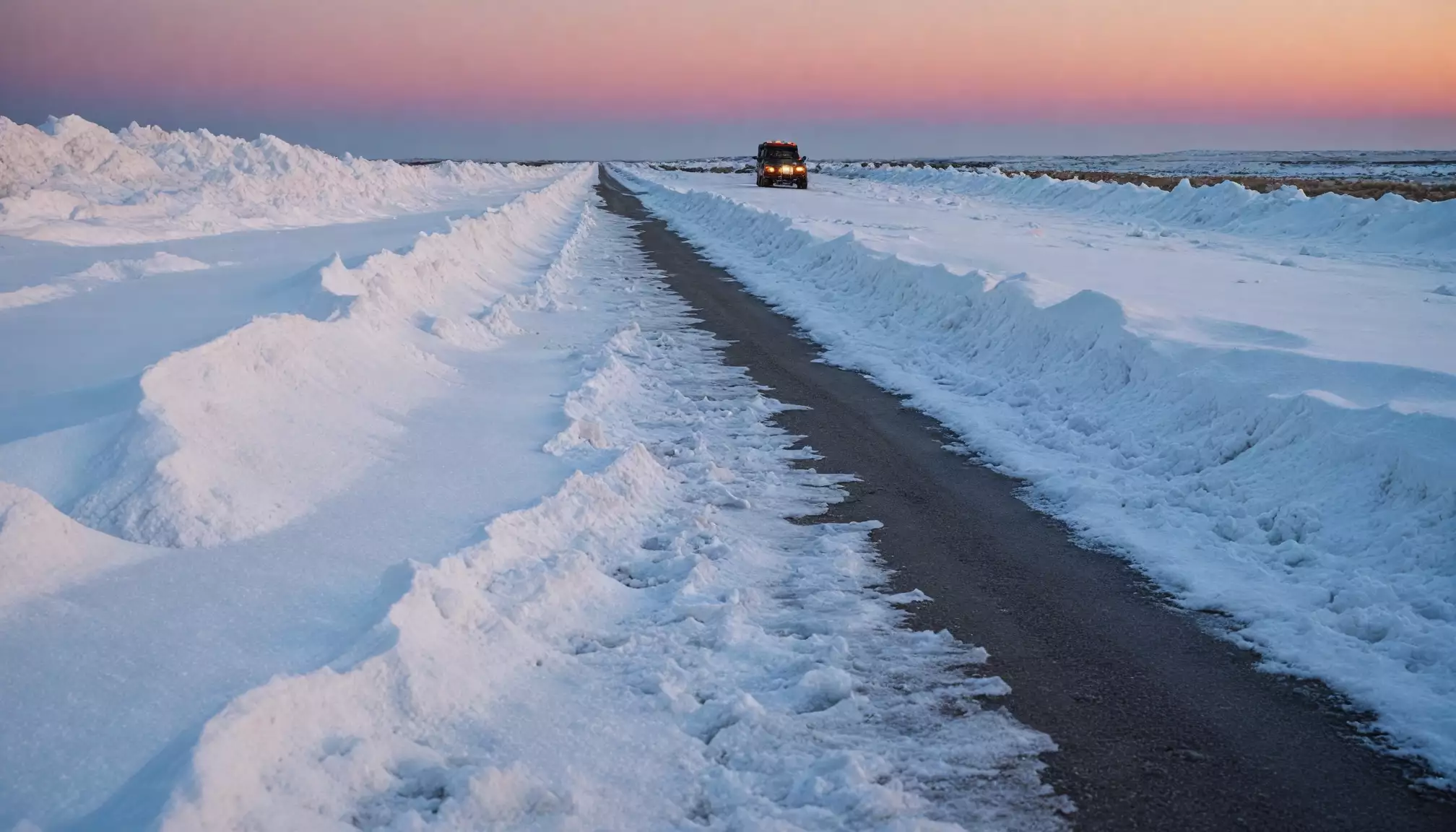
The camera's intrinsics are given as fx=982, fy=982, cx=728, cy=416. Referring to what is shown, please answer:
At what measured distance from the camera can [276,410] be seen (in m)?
6.73

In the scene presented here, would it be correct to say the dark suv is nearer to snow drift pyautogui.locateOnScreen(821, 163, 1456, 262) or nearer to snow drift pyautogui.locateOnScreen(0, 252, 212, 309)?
snow drift pyautogui.locateOnScreen(821, 163, 1456, 262)

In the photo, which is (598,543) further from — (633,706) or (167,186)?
(167,186)

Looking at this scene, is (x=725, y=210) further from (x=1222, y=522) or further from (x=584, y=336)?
(x=1222, y=522)

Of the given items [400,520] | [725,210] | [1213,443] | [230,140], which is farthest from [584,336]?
[230,140]

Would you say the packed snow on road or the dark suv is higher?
the dark suv

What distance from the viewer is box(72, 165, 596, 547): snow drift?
5066mm

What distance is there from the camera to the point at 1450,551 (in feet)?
16.2

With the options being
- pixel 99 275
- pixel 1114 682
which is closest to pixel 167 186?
pixel 99 275

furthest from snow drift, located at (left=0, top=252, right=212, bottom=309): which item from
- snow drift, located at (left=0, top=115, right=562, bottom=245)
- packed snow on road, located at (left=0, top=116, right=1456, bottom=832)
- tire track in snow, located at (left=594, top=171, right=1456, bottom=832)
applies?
tire track in snow, located at (left=594, top=171, right=1456, bottom=832)

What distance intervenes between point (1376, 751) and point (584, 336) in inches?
373

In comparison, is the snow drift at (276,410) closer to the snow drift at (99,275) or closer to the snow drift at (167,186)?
the snow drift at (99,275)

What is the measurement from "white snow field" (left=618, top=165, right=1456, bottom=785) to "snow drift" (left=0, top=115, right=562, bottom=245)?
44.4 feet

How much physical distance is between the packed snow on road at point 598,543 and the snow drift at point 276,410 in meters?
0.03

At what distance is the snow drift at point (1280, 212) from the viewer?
20953 millimetres
